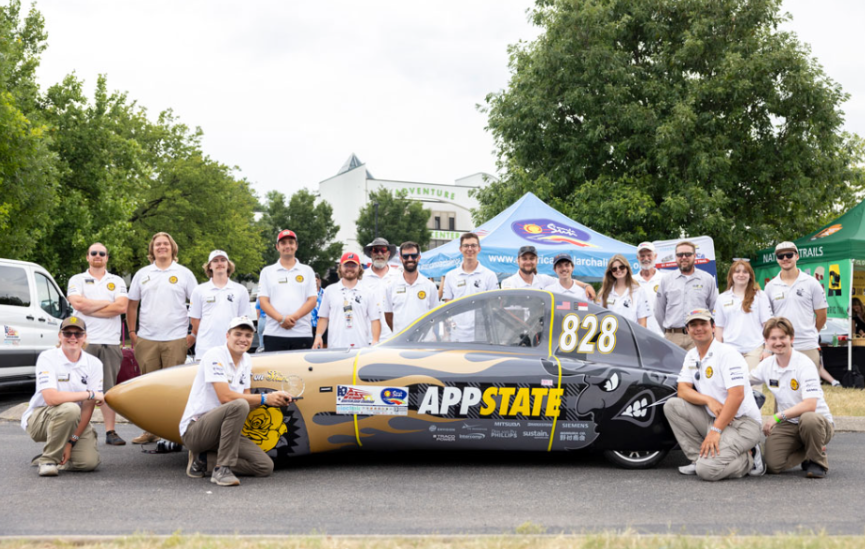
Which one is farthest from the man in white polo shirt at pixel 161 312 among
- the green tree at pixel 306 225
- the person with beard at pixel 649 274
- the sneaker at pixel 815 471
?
the green tree at pixel 306 225

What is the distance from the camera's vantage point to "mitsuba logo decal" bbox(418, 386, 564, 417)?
5641 millimetres

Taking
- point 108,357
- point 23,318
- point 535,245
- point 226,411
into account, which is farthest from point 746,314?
point 23,318

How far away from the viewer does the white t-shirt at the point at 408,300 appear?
733 cm

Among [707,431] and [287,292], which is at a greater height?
[287,292]

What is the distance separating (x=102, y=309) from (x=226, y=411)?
217 centimetres

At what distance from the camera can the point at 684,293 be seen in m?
7.70

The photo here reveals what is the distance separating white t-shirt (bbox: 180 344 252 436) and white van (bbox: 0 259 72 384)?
5950 mm

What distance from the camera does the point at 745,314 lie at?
7277 mm

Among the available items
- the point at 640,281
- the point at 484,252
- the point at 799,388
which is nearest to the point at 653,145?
the point at 484,252

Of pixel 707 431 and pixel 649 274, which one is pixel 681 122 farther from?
pixel 707 431

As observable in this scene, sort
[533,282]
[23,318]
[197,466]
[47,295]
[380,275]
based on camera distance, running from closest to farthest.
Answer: [197,466] → [533,282] → [380,275] → [23,318] → [47,295]

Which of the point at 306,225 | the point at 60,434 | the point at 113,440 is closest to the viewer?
the point at 60,434

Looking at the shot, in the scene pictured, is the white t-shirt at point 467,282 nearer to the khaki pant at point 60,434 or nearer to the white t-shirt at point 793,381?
the white t-shirt at point 793,381

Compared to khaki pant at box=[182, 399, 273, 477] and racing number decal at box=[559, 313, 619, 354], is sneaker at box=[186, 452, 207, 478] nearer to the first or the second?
khaki pant at box=[182, 399, 273, 477]
